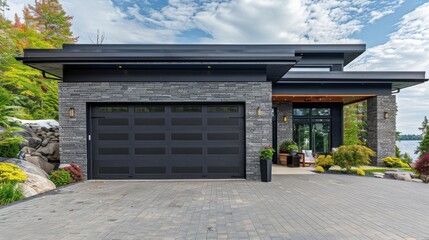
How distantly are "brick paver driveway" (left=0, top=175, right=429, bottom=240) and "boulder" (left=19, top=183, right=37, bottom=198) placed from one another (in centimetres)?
47

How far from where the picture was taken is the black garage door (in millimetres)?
8414

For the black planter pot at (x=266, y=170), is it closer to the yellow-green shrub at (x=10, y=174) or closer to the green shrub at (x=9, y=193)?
the green shrub at (x=9, y=193)

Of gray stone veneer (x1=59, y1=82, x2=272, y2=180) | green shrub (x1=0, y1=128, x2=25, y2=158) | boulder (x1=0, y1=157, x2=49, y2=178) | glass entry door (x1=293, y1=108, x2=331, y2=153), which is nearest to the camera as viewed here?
boulder (x1=0, y1=157, x2=49, y2=178)

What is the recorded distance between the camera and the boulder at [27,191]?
5964 millimetres

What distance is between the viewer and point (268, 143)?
8.33 meters

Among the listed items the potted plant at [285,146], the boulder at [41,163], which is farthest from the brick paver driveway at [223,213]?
the potted plant at [285,146]

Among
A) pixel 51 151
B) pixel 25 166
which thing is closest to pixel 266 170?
pixel 25 166

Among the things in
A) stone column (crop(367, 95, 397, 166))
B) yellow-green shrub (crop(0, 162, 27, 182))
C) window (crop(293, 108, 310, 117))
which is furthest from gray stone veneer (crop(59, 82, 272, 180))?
stone column (crop(367, 95, 397, 166))

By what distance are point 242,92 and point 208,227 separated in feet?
17.9

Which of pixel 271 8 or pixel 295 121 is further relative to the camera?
pixel 295 121

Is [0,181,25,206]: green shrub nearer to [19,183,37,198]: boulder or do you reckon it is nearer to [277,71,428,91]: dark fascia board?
[19,183,37,198]: boulder

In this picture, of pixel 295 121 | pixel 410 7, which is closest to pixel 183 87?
pixel 295 121

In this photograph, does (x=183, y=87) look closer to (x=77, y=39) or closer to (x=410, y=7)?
(x=410, y=7)

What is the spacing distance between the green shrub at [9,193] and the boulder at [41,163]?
2.27 meters
